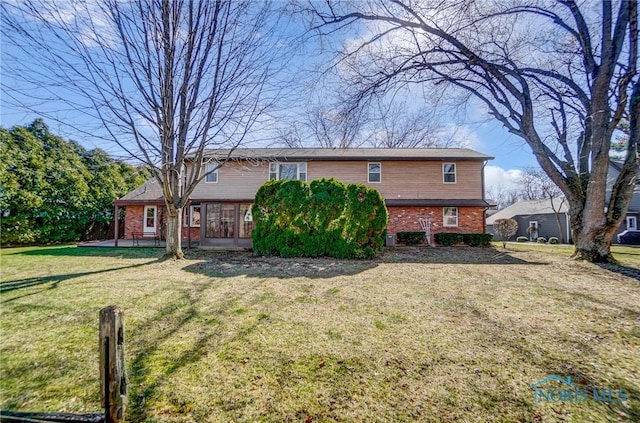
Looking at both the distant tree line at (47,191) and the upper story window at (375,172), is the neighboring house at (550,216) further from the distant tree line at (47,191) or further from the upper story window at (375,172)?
the distant tree line at (47,191)

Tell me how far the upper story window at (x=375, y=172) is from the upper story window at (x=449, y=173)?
3.59 meters

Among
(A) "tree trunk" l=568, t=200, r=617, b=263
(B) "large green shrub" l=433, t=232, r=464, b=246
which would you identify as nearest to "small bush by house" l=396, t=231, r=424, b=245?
(B) "large green shrub" l=433, t=232, r=464, b=246

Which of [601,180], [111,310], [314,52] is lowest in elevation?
[111,310]

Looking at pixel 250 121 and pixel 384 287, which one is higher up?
pixel 250 121

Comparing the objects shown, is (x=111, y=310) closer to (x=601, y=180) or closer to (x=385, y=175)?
(x=601, y=180)

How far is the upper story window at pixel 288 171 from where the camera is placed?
605 inches

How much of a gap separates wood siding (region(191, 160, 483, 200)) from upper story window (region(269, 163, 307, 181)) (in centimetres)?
25

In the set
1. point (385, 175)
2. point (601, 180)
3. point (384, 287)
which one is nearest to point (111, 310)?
point (384, 287)

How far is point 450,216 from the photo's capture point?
49.3 ft

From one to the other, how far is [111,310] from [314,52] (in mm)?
8482

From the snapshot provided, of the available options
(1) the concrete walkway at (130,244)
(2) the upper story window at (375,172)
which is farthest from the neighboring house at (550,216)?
(1) the concrete walkway at (130,244)

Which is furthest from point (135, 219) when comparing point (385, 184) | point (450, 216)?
point (450, 216)

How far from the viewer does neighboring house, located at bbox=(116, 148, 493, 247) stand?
48.0ft

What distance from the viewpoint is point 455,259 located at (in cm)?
977
